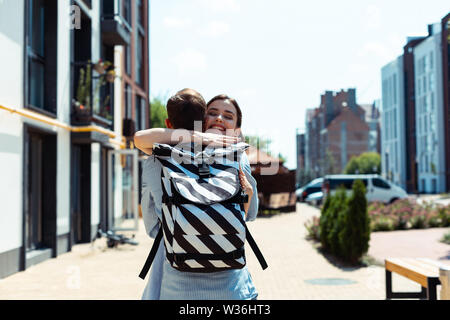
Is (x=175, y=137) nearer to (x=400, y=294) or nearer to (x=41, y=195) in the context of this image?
(x=400, y=294)

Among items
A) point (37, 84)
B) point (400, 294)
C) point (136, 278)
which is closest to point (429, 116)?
point (37, 84)

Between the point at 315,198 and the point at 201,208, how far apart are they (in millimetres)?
30126

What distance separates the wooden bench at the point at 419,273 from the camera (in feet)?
16.0

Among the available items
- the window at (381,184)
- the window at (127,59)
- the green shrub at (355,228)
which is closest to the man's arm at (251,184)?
the green shrub at (355,228)

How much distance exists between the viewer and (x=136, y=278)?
8.04 meters

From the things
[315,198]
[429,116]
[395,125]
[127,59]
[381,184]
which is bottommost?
[315,198]

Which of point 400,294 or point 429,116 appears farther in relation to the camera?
point 429,116

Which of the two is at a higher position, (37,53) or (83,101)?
(37,53)

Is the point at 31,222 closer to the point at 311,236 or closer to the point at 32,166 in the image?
the point at 32,166

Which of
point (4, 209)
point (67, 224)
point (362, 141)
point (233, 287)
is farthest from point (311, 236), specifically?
point (362, 141)

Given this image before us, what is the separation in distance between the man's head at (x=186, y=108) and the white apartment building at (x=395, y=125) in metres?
71.4

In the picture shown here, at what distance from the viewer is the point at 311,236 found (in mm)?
13812

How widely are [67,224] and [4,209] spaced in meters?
3.39

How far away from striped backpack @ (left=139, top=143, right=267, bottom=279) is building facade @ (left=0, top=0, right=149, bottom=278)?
3.91 m
